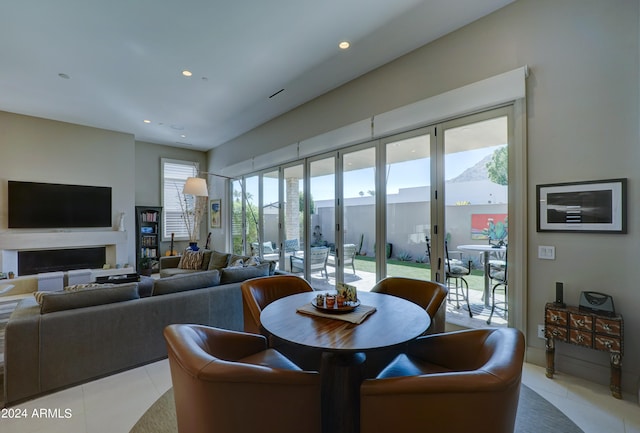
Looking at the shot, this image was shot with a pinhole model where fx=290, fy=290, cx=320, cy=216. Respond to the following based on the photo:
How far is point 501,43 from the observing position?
2.88 metres

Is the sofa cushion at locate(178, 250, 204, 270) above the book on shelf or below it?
below

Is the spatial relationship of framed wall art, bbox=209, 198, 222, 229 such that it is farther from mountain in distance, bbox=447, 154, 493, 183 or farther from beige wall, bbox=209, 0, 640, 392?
beige wall, bbox=209, 0, 640, 392

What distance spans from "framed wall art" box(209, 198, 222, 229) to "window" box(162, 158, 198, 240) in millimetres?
682

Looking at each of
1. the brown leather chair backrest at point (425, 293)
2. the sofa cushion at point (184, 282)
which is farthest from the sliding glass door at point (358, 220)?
the sofa cushion at point (184, 282)

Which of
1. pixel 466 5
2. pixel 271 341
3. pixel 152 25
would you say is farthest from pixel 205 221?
pixel 466 5

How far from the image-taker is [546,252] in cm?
264

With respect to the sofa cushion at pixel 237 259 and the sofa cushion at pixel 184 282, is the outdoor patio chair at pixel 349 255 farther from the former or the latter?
the sofa cushion at pixel 184 282

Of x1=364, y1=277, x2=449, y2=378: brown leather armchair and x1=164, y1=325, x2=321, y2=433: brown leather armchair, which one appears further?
x1=364, y1=277, x2=449, y2=378: brown leather armchair

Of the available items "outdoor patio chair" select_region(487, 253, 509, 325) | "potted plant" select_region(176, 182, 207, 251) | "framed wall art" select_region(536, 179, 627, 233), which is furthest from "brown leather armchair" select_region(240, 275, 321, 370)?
"potted plant" select_region(176, 182, 207, 251)

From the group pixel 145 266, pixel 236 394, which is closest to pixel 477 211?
pixel 236 394

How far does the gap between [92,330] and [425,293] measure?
2.80 meters

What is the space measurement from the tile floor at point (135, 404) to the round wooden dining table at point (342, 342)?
1393 millimetres

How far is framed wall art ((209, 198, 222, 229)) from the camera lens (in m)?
7.84

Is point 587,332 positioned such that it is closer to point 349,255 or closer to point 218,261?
point 349,255
